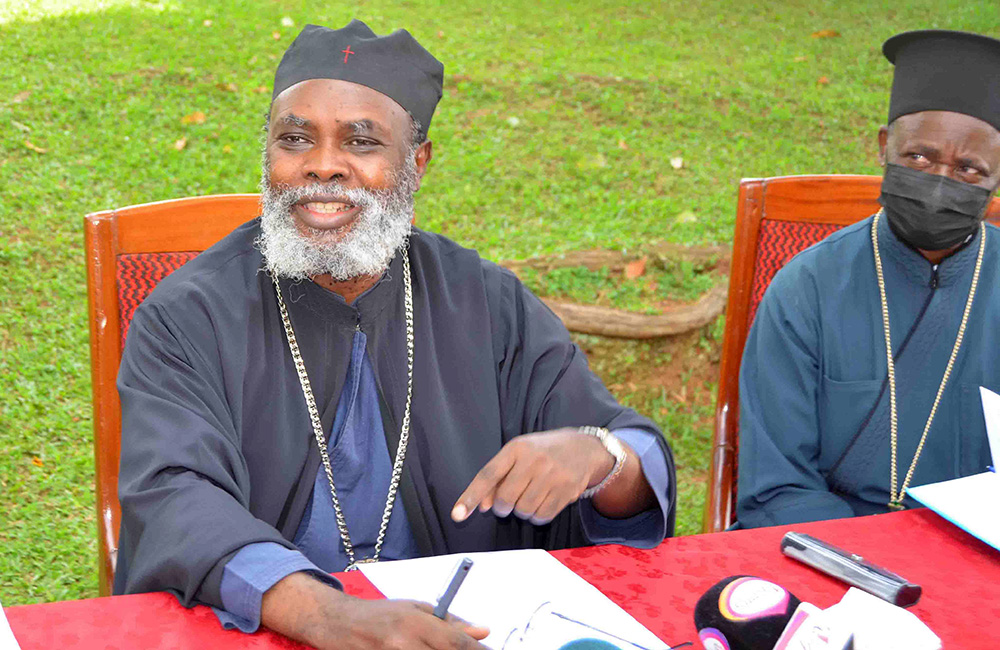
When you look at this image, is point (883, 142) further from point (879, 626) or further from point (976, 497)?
point (879, 626)

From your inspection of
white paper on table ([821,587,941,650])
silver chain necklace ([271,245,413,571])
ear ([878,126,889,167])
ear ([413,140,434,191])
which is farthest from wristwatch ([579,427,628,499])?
ear ([878,126,889,167])

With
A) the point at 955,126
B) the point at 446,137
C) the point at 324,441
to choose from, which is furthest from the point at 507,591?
the point at 446,137

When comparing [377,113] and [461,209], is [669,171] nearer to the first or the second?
[461,209]

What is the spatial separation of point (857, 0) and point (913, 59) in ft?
32.3

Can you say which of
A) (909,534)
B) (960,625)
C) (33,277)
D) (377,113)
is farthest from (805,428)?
(33,277)

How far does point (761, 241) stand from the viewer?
10.8 ft

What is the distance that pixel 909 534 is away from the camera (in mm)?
2191

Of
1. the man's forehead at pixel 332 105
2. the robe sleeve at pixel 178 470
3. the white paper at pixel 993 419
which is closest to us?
the robe sleeve at pixel 178 470

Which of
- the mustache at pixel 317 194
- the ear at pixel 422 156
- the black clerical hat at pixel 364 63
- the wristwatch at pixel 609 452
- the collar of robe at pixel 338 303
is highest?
the black clerical hat at pixel 364 63

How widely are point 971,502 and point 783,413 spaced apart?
0.69 meters

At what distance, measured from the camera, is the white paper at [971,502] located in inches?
84.3

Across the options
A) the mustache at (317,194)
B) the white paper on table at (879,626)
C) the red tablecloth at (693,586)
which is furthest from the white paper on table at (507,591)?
the mustache at (317,194)

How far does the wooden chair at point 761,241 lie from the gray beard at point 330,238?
123 cm

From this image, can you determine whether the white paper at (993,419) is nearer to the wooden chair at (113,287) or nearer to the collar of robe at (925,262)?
the collar of robe at (925,262)
